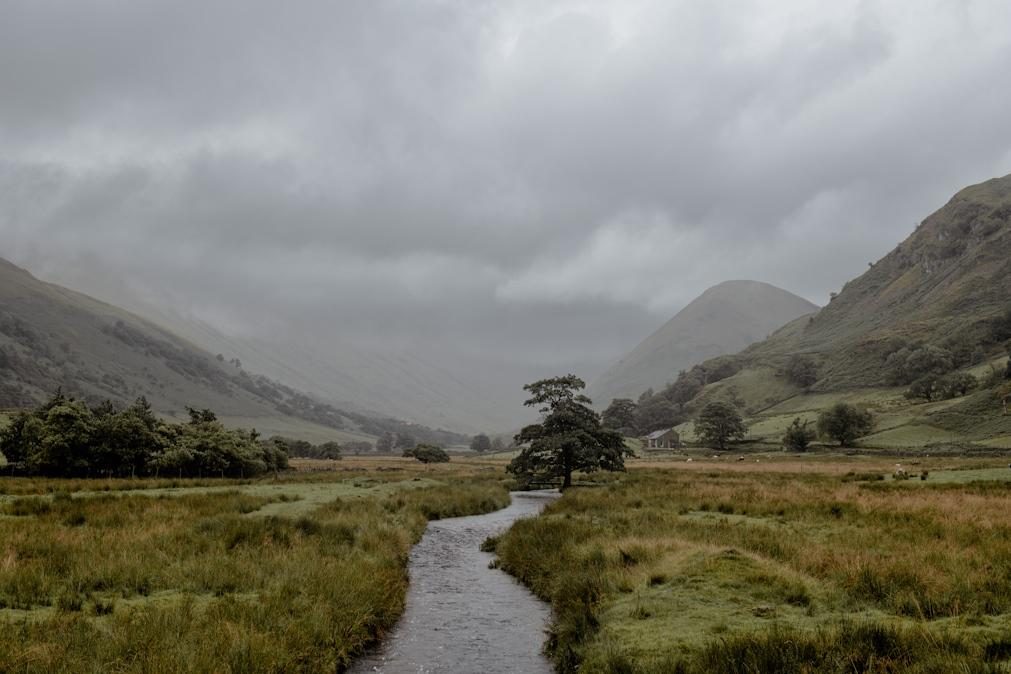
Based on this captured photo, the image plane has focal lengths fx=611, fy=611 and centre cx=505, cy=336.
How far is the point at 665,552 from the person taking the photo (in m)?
17.0

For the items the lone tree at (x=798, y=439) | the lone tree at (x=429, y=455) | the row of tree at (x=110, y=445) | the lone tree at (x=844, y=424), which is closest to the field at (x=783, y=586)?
the row of tree at (x=110, y=445)

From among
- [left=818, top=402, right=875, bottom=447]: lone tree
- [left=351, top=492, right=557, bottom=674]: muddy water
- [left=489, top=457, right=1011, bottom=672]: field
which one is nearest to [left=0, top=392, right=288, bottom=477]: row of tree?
[left=351, top=492, right=557, bottom=674]: muddy water

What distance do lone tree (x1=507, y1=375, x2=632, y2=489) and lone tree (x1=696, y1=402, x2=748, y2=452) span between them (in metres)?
88.4

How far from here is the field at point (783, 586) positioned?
8.70m

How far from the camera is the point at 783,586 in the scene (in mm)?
12516

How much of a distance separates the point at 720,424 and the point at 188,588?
135498 mm

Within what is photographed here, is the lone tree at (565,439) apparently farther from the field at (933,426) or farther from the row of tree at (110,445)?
the field at (933,426)

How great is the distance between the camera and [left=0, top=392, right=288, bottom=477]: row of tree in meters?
51.3

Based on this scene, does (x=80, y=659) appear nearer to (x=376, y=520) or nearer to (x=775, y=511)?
(x=376, y=520)

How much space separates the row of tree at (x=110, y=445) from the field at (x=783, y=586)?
144 feet

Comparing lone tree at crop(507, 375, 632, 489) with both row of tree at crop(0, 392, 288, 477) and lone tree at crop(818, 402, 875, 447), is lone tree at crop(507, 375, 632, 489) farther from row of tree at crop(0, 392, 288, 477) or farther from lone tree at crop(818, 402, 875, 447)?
lone tree at crop(818, 402, 875, 447)

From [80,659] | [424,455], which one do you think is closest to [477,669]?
[80,659]

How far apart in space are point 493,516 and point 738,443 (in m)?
116

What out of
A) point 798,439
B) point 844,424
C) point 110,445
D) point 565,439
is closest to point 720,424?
point 798,439
